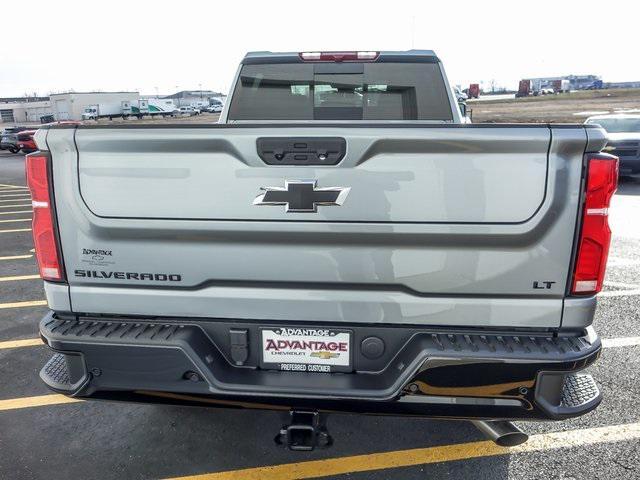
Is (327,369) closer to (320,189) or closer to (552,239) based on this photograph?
(320,189)

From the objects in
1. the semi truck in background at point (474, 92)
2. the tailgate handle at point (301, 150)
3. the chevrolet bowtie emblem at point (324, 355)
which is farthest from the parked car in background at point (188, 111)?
the chevrolet bowtie emblem at point (324, 355)

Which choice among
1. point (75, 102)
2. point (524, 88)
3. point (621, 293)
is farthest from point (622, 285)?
point (524, 88)

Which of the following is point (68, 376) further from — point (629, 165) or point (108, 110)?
point (108, 110)

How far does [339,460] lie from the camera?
2.76 meters

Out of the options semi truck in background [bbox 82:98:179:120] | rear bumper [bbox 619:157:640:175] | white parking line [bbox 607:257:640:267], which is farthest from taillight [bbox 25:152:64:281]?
semi truck in background [bbox 82:98:179:120]

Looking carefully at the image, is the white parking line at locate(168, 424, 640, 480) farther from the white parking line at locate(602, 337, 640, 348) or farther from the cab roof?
the cab roof

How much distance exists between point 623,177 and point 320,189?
43.9ft

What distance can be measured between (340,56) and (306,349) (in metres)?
2.37

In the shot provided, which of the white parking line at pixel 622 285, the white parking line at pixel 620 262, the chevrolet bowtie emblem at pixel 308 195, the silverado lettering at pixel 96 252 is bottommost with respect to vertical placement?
the white parking line at pixel 620 262

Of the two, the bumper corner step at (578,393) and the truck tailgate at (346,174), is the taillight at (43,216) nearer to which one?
the truck tailgate at (346,174)

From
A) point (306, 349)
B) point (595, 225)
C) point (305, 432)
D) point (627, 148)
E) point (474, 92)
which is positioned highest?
point (474, 92)

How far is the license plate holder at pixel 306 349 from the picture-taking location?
2.16 meters

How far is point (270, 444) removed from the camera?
289cm


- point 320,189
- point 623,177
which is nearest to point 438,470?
point 320,189
